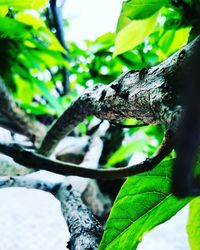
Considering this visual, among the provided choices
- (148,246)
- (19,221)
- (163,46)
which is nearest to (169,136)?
(163,46)

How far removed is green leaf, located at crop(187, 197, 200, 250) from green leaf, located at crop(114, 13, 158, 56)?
323 millimetres

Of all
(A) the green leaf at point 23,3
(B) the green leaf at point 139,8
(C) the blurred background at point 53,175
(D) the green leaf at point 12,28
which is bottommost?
(C) the blurred background at point 53,175

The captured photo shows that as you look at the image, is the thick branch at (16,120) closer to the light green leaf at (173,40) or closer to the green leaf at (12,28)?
the green leaf at (12,28)

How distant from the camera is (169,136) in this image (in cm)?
27

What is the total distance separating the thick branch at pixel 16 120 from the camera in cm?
96

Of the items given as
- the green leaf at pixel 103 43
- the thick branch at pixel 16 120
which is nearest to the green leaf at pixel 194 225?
the thick branch at pixel 16 120

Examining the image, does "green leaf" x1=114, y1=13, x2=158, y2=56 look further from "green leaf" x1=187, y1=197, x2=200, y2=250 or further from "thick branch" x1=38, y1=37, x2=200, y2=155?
"green leaf" x1=187, y1=197, x2=200, y2=250

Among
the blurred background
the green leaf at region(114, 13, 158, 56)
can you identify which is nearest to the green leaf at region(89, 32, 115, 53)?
the blurred background

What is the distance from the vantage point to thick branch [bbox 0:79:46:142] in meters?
0.96

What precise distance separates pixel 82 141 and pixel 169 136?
1139 millimetres

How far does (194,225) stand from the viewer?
390mm

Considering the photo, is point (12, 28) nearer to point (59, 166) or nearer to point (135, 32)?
point (135, 32)

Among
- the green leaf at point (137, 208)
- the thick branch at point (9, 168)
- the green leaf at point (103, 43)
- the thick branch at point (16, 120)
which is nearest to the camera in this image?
the green leaf at point (137, 208)

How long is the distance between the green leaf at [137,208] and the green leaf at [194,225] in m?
0.04
